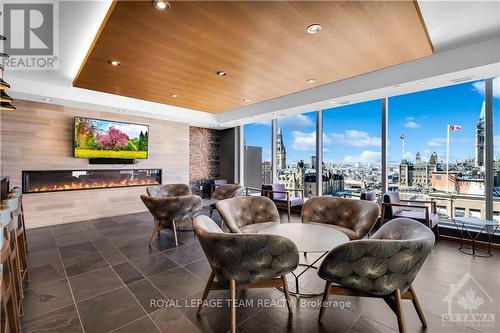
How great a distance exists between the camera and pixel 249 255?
67.4 inches

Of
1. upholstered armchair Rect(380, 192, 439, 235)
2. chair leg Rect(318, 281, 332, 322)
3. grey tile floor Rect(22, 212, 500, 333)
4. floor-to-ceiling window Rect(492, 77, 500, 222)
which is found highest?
floor-to-ceiling window Rect(492, 77, 500, 222)

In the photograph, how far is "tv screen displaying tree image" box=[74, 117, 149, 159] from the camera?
518cm

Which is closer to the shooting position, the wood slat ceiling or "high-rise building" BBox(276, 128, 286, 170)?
the wood slat ceiling

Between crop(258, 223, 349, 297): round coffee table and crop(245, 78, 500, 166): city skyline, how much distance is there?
3.51 metres

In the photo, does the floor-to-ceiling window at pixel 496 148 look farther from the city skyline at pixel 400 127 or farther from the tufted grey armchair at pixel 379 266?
the tufted grey armchair at pixel 379 266

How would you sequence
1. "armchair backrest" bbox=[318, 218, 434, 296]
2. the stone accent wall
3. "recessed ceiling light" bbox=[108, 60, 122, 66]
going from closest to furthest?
"armchair backrest" bbox=[318, 218, 434, 296] → "recessed ceiling light" bbox=[108, 60, 122, 66] → the stone accent wall

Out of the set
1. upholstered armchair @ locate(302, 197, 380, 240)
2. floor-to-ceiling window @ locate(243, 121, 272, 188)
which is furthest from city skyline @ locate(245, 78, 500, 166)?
upholstered armchair @ locate(302, 197, 380, 240)

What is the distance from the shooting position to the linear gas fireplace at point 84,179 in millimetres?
4741

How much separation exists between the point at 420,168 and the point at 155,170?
257 inches

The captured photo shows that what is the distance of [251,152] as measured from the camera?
7973mm

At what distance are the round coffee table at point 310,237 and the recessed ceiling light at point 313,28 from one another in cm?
220

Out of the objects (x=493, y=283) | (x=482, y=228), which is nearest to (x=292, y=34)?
(x=493, y=283)

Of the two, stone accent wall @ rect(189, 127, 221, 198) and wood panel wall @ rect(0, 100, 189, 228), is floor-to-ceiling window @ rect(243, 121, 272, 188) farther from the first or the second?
wood panel wall @ rect(0, 100, 189, 228)

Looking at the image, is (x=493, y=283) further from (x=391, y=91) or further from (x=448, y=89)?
(x=448, y=89)
